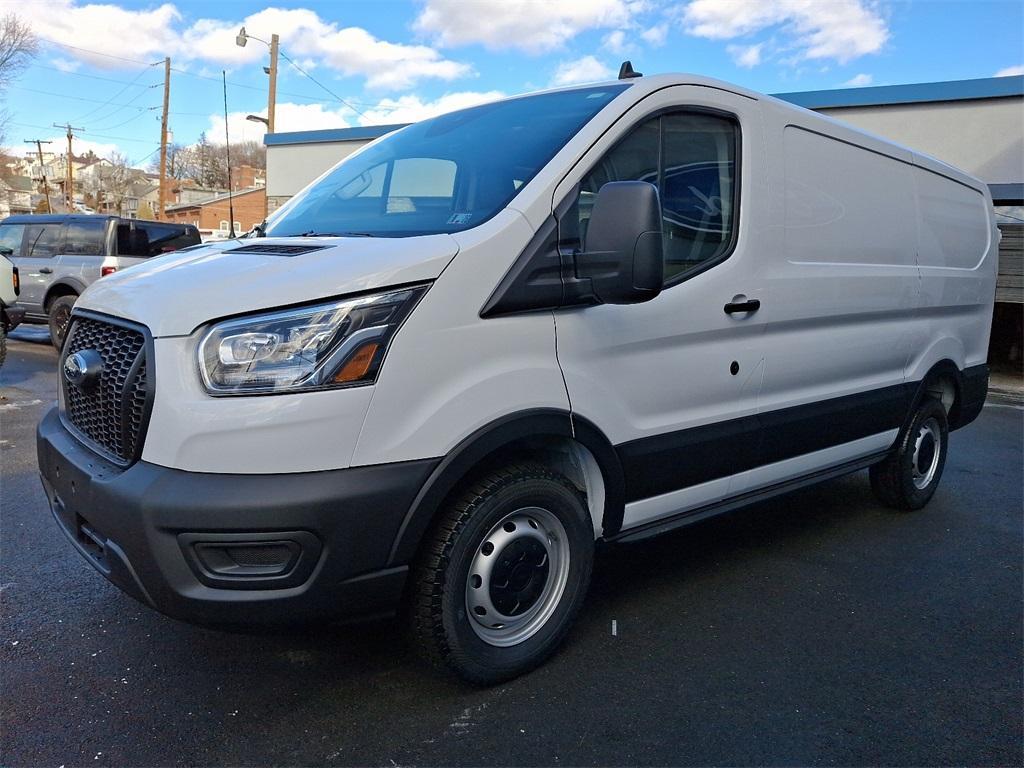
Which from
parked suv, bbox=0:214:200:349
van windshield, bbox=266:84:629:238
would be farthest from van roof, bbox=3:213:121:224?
van windshield, bbox=266:84:629:238

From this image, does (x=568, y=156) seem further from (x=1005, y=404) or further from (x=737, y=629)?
(x=1005, y=404)

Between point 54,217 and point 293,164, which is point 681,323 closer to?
point 54,217

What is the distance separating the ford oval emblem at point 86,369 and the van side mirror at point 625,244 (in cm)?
160

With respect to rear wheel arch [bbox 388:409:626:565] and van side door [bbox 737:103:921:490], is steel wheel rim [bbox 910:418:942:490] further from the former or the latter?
rear wheel arch [bbox 388:409:626:565]

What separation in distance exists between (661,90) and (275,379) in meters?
1.86

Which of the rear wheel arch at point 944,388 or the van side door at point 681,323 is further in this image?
the rear wheel arch at point 944,388

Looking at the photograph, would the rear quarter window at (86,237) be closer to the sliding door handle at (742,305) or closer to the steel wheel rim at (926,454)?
the sliding door handle at (742,305)

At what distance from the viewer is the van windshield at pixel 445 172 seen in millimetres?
2787

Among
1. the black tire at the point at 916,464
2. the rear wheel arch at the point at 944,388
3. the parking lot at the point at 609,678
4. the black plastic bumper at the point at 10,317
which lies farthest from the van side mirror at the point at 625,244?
the black plastic bumper at the point at 10,317

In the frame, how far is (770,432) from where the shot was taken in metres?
3.61

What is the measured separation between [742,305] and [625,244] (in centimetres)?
93

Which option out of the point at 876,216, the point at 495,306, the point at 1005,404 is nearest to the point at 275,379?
the point at 495,306

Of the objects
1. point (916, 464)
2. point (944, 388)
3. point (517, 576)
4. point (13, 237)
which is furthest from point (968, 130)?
point (13, 237)

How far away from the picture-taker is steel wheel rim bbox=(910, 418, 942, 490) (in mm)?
4957
